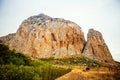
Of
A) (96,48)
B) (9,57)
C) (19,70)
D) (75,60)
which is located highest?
(96,48)

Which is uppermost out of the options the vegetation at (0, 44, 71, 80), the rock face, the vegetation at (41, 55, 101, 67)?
the rock face

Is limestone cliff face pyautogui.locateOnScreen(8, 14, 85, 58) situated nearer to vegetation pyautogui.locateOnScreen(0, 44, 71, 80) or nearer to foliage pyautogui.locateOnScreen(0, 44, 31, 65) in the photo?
foliage pyautogui.locateOnScreen(0, 44, 31, 65)

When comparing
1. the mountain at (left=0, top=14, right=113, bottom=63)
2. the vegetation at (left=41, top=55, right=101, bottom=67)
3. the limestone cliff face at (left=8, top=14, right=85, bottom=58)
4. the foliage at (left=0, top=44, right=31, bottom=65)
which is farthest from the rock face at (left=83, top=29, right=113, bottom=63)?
the foliage at (left=0, top=44, right=31, bottom=65)

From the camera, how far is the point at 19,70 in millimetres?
42531

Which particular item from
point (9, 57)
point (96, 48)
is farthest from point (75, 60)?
point (9, 57)

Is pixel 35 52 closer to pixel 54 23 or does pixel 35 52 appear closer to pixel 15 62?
pixel 54 23

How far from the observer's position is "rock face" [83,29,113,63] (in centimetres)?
14325

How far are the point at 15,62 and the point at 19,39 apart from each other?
9782cm

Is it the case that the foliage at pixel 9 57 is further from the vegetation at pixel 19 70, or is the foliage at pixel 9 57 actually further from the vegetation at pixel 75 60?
the vegetation at pixel 75 60

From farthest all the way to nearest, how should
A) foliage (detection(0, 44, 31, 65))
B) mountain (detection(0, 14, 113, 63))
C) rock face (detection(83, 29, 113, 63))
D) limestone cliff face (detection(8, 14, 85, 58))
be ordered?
rock face (detection(83, 29, 113, 63)) < mountain (detection(0, 14, 113, 63)) < limestone cliff face (detection(8, 14, 85, 58)) < foliage (detection(0, 44, 31, 65))

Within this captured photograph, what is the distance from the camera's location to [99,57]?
14638cm

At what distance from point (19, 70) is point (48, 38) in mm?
102096

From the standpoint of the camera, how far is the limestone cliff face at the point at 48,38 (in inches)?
5482

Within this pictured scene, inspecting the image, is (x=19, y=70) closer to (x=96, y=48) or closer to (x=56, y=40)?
(x=56, y=40)
